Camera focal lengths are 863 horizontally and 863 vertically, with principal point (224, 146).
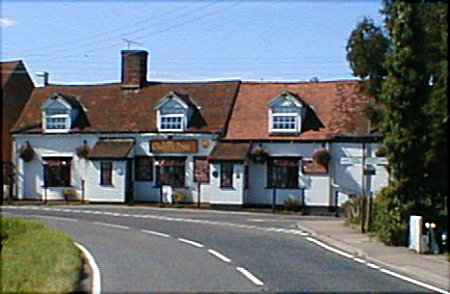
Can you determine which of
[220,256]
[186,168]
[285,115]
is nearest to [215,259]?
[220,256]

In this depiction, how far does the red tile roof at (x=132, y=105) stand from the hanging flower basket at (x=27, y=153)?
111 centimetres

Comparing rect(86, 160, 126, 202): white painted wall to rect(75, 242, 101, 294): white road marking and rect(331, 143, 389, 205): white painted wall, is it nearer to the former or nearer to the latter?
rect(331, 143, 389, 205): white painted wall

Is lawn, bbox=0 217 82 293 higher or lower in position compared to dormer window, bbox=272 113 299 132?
lower

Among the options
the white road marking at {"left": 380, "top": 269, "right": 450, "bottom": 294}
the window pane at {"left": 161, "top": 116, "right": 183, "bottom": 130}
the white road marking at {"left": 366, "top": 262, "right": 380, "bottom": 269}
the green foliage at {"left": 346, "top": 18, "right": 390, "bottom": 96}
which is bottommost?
the white road marking at {"left": 366, "top": 262, "right": 380, "bottom": 269}

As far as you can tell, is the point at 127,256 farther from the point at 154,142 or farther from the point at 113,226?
the point at 154,142

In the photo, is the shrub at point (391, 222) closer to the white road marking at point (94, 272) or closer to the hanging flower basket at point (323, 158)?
the white road marking at point (94, 272)

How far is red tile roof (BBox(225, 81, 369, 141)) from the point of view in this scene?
44.8 m

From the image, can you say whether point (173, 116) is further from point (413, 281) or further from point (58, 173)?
point (413, 281)

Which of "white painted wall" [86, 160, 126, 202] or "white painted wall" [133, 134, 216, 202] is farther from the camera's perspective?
"white painted wall" [86, 160, 126, 202]

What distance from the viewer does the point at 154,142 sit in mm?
47812

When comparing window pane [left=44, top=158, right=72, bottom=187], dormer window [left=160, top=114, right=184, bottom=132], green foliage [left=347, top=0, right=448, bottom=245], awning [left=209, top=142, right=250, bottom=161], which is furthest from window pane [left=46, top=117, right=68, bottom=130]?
green foliage [left=347, top=0, right=448, bottom=245]

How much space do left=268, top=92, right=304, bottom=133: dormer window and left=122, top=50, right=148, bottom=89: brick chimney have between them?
391 inches

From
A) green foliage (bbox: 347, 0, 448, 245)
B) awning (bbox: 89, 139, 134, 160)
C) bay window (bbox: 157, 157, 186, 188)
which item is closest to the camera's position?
green foliage (bbox: 347, 0, 448, 245)

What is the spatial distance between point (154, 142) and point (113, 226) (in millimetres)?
17354
